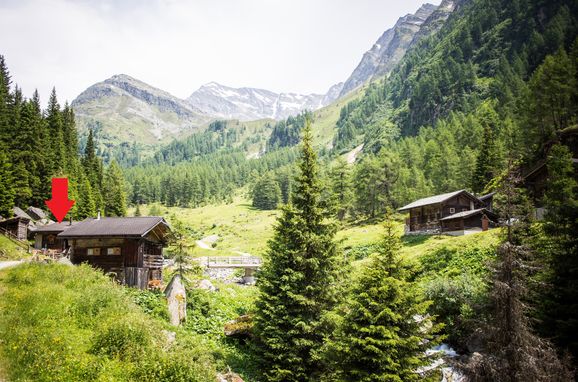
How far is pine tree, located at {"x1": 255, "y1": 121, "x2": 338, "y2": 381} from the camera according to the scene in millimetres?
20984

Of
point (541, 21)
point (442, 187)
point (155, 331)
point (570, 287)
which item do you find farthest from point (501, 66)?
point (155, 331)

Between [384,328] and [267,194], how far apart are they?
12682 centimetres

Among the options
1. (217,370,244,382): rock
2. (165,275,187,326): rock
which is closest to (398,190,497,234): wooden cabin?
(165,275,187,326): rock

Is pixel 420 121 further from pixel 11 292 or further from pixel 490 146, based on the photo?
pixel 11 292

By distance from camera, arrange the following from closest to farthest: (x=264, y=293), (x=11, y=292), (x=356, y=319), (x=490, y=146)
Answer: (x=356, y=319), (x=11, y=292), (x=264, y=293), (x=490, y=146)

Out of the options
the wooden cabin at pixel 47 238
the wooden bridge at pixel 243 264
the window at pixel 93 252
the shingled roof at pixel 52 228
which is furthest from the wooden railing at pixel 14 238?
the wooden bridge at pixel 243 264

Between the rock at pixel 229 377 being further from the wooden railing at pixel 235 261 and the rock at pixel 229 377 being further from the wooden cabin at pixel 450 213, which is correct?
the wooden cabin at pixel 450 213

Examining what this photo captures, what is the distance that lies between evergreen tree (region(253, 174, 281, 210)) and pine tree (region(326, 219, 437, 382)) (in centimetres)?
12207

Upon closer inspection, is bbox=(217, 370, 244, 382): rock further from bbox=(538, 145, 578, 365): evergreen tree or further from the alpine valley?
bbox=(538, 145, 578, 365): evergreen tree

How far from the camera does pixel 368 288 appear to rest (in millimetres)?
16109

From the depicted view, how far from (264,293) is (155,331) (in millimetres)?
6722

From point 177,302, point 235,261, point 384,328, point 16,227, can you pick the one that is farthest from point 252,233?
point 384,328

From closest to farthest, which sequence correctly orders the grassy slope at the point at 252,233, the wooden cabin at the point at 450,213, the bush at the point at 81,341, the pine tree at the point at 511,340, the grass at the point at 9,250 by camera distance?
the pine tree at the point at 511,340, the bush at the point at 81,341, the grass at the point at 9,250, the grassy slope at the point at 252,233, the wooden cabin at the point at 450,213

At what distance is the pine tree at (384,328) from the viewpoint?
48.5 feet
